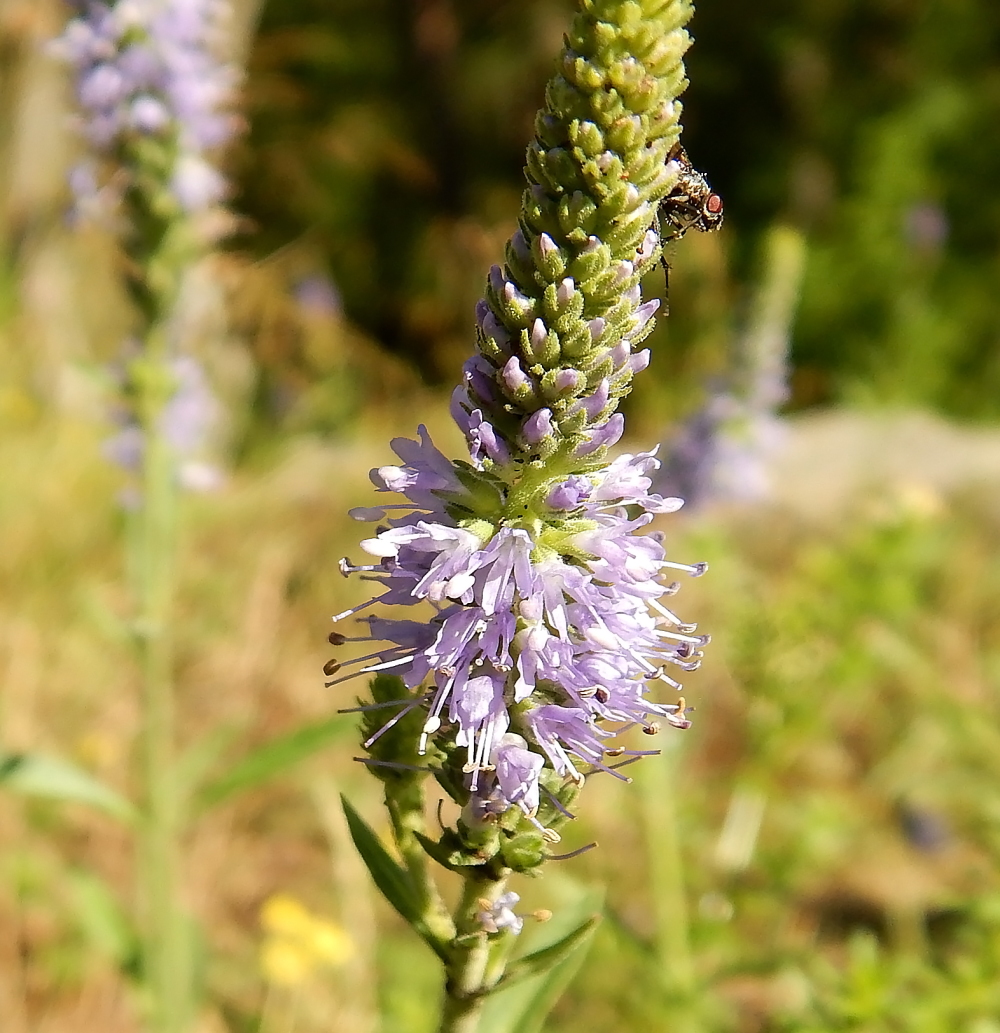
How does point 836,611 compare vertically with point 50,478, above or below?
above

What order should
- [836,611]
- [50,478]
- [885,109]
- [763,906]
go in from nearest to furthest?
[763,906] < [836,611] < [50,478] < [885,109]

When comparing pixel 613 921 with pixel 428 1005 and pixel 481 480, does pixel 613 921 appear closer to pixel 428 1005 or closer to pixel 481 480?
pixel 428 1005

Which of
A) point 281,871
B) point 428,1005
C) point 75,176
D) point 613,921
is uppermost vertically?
point 75,176

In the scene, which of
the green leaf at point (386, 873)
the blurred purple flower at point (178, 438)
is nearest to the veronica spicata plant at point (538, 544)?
the green leaf at point (386, 873)

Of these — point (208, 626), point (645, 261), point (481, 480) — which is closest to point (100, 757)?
point (208, 626)

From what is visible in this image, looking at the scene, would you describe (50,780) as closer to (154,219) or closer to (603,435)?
(154,219)

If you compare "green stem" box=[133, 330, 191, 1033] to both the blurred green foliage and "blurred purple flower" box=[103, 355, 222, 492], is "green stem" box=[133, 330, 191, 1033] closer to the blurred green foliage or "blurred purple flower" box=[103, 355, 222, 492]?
"blurred purple flower" box=[103, 355, 222, 492]
